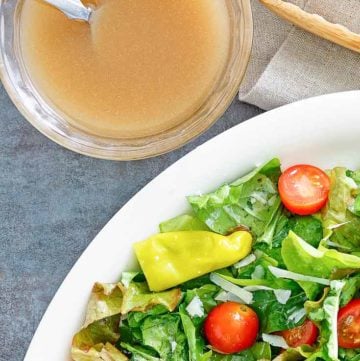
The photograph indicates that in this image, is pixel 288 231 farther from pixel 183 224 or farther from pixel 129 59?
pixel 129 59

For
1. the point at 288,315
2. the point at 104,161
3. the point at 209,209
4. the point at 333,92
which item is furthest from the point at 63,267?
the point at 333,92

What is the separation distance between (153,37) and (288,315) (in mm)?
523

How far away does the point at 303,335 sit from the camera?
1.56 m

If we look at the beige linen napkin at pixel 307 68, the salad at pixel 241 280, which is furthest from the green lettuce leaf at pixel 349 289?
the beige linen napkin at pixel 307 68

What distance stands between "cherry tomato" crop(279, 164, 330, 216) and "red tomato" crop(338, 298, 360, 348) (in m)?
0.18

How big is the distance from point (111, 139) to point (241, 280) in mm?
342

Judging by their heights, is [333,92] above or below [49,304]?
above

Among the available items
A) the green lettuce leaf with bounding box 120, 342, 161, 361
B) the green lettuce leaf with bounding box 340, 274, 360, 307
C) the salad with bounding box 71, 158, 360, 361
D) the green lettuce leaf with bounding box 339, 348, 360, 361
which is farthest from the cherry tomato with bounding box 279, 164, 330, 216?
the green lettuce leaf with bounding box 120, 342, 161, 361

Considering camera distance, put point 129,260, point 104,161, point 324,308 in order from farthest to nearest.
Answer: point 104,161 < point 129,260 < point 324,308

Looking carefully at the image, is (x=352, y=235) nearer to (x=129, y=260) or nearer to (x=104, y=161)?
(x=129, y=260)

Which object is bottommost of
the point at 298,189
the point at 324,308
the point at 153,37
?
the point at 324,308

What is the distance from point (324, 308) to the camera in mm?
A: 1486

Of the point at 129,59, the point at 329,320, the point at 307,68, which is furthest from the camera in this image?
the point at 307,68

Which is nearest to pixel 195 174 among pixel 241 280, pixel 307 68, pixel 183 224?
pixel 183 224
